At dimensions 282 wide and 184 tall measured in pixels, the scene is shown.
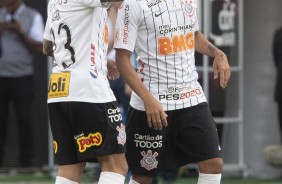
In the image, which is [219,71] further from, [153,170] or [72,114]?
[72,114]

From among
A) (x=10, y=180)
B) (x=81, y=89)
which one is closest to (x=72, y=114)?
(x=81, y=89)

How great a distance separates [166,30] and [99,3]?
0.88 metres

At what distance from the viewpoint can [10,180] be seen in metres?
12.3

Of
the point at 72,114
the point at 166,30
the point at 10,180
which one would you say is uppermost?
the point at 166,30

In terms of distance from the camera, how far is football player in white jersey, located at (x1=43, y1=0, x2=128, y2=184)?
6609 millimetres

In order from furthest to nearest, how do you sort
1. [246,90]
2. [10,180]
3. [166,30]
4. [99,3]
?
[246,90], [10,180], [166,30], [99,3]


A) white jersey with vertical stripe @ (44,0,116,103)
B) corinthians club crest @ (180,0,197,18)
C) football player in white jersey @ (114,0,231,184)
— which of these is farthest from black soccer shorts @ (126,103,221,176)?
white jersey with vertical stripe @ (44,0,116,103)

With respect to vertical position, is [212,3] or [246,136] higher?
[212,3]

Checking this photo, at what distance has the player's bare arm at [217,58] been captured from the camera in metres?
7.47

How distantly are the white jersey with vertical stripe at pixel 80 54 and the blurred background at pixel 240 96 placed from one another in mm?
6028

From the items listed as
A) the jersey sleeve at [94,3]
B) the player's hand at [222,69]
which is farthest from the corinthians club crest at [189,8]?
the jersey sleeve at [94,3]

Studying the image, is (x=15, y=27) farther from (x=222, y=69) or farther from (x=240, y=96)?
(x=222, y=69)

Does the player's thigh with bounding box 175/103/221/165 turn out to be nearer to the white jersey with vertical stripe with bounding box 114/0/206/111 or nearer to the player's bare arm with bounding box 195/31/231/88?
the white jersey with vertical stripe with bounding box 114/0/206/111

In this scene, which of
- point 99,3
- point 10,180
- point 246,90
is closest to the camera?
point 99,3
